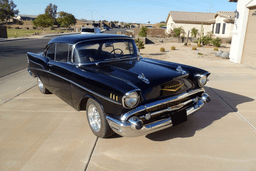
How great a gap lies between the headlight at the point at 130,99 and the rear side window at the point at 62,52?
175 cm

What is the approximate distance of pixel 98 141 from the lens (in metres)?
3.37

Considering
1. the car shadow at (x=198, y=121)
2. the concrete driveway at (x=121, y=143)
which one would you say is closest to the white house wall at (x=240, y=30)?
the car shadow at (x=198, y=121)

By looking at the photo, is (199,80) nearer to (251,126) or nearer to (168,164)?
(251,126)

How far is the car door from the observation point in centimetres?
385

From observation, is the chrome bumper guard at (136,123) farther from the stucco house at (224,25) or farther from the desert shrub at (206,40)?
the stucco house at (224,25)

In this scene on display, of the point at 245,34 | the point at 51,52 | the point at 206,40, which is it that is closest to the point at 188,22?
the point at 206,40

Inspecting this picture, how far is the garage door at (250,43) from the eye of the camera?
906cm

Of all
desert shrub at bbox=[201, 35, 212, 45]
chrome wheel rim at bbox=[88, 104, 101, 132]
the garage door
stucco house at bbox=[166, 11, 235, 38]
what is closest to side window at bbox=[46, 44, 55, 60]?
chrome wheel rim at bbox=[88, 104, 101, 132]

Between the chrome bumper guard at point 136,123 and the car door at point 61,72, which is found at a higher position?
the car door at point 61,72

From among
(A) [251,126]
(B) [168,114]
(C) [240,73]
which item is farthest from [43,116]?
(C) [240,73]

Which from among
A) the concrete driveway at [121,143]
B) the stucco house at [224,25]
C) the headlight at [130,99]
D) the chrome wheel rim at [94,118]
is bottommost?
the concrete driveway at [121,143]

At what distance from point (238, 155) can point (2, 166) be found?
124 inches

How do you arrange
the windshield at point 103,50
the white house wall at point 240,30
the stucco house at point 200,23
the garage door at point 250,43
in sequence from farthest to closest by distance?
the stucco house at point 200,23, the white house wall at point 240,30, the garage door at point 250,43, the windshield at point 103,50

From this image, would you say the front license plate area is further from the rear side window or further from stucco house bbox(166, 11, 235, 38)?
stucco house bbox(166, 11, 235, 38)
